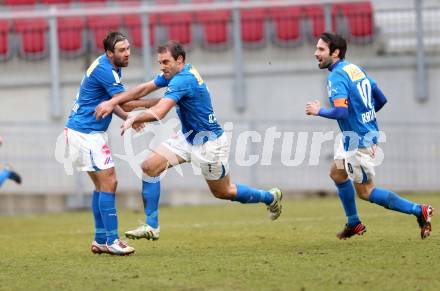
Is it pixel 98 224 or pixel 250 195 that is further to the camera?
pixel 250 195

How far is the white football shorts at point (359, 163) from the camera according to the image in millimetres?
9695

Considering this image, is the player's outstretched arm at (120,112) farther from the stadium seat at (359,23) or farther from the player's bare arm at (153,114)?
the stadium seat at (359,23)

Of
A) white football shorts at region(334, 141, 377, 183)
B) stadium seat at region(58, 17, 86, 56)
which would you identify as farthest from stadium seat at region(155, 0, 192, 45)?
white football shorts at region(334, 141, 377, 183)

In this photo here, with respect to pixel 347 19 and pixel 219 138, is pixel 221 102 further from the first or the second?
pixel 219 138

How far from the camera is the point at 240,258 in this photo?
29.5 feet

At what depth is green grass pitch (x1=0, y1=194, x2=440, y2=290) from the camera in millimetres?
7585

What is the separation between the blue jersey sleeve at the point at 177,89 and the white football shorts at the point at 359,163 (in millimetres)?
1682

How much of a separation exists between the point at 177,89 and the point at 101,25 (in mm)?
10389

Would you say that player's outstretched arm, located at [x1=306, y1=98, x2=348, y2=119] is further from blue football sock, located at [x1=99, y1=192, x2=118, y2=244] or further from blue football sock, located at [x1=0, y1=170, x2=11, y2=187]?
blue football sock, located at [x1=0, y1=170, x2=11, y2=187]

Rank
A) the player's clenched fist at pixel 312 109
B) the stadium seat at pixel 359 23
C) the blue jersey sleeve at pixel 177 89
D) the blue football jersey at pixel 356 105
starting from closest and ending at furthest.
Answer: the player's clenched fist at pixel 312 109 → the blue jersey sleeve at pixel 177 89 → the blue football jersey at pixel 356 105 → the stadium seat at pixel 359 23

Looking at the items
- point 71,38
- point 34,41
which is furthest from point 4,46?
point 71,38

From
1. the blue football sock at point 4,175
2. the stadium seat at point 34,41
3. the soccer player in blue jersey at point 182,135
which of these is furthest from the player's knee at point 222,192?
the stadium seat at point 34,41

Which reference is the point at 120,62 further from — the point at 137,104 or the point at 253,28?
the point at 253,28

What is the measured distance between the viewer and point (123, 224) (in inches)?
567
